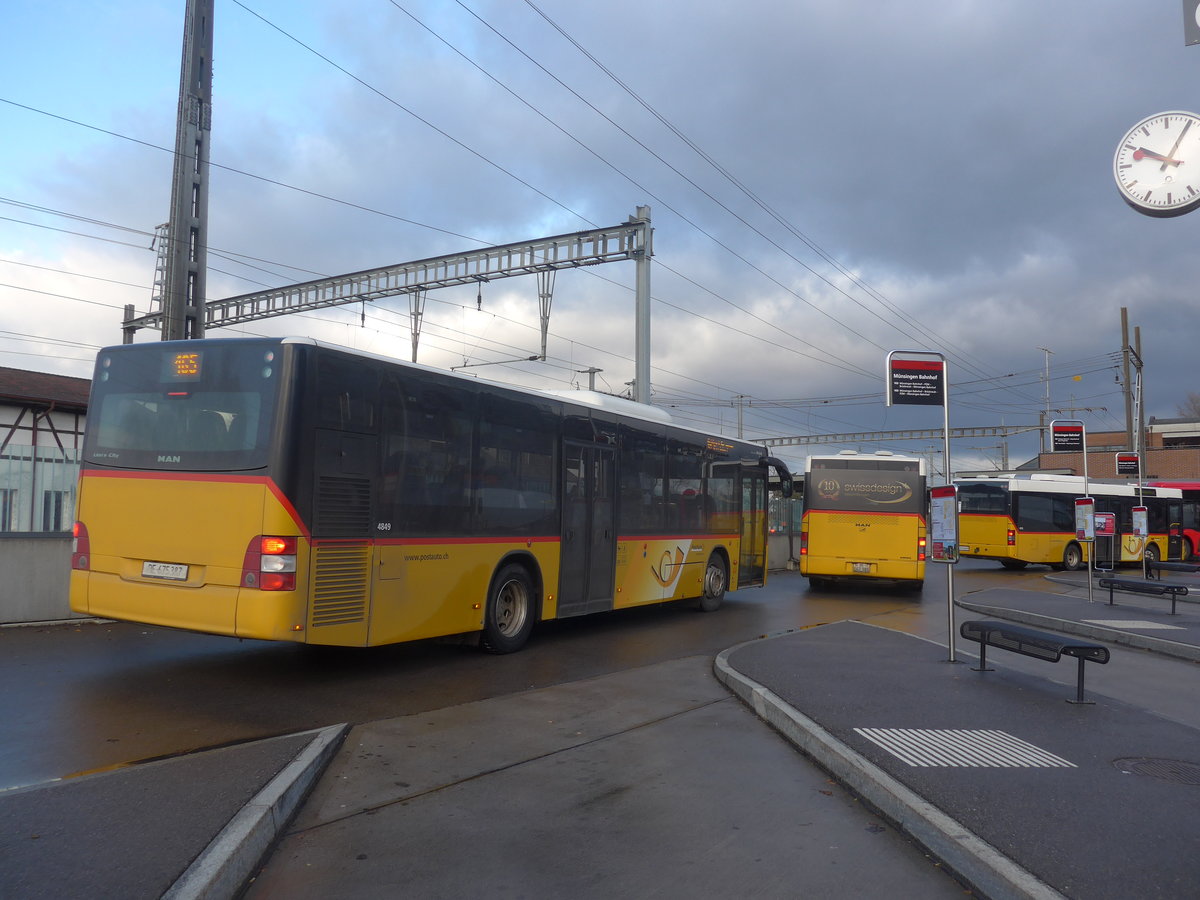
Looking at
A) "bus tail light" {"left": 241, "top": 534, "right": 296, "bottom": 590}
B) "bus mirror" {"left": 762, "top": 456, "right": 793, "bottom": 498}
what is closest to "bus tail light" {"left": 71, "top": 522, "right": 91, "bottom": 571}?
"bus tail light" {"left": 241, "top": 534, "right": 296, "bottom": 590}

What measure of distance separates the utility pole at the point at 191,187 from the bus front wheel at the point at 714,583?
9.35 metres

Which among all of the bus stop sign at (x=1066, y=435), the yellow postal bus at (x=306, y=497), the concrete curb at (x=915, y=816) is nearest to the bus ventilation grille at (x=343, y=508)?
the yellow postal bus at (x=306, y=497)

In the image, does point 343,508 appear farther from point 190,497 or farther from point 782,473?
point 782,473

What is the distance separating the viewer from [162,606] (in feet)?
25.7

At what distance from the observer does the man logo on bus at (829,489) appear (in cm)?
2044

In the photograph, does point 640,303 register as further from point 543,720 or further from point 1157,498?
point 1157,498

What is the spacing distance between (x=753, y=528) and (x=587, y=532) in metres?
6.20

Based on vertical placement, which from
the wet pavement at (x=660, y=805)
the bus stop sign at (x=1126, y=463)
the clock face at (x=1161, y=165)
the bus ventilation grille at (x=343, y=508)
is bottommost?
the wet pavement at (x=660, y=805)

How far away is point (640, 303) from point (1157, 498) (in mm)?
23690

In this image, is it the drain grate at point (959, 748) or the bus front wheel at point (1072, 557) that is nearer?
the drain grate at point (959, 748)

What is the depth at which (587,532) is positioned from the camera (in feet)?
39.3

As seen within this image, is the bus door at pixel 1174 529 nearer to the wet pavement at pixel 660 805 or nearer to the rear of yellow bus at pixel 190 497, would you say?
the wet pavement at pixel 660 805

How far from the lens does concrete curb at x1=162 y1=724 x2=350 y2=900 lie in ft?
12.0

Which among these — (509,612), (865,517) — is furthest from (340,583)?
(865,517)
